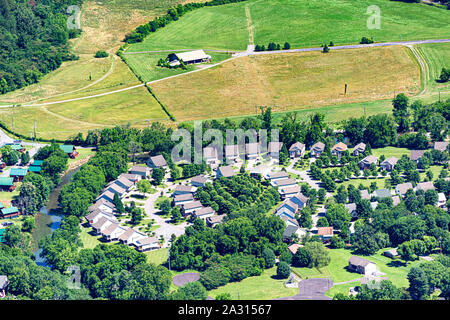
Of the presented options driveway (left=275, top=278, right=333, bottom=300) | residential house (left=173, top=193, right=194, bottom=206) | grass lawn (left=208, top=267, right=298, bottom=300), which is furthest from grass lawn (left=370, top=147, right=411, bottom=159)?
grass lawn (left=208, top=267, right=298, bottom=300)

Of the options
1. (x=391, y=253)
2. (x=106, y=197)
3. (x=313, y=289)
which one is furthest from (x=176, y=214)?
(x=391, y=253)

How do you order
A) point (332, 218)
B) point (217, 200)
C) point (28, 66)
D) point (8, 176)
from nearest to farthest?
point (332, 218) < point (217, 200) < point (8, 176) < point (28, 66)

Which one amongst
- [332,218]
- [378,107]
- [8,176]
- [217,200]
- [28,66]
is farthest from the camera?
[28,66]

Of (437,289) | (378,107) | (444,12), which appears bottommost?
(437,289)

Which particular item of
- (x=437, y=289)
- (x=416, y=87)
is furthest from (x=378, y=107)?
(x=437, y=289)

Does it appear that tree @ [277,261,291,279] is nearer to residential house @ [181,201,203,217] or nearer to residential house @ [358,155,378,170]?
residential house @ [181,201,203,217]

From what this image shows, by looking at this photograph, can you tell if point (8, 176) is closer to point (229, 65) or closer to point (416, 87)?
point (229, 65)

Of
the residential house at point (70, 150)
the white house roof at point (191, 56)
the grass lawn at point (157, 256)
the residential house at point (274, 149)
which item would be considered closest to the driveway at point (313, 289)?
the grass lawn at point (157, 256)

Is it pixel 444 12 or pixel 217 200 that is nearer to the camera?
pixel 217 200
